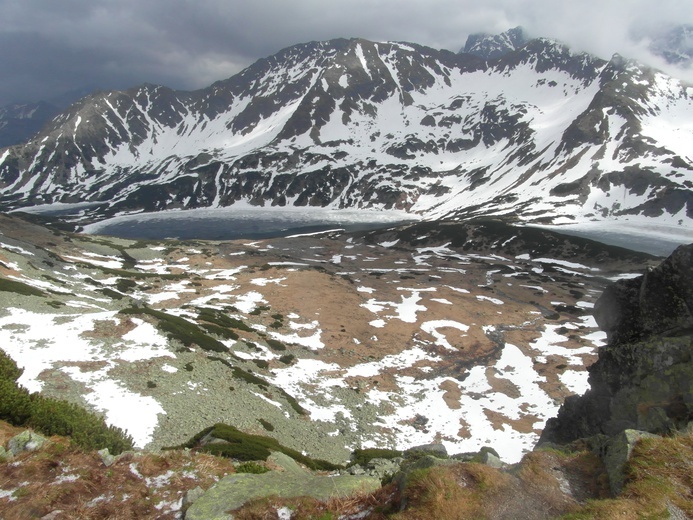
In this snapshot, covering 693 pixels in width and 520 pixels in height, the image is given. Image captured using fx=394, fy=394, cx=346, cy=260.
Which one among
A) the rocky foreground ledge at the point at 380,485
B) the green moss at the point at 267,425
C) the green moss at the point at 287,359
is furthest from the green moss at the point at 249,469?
the green moss at the point at 287,359

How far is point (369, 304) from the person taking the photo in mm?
71125

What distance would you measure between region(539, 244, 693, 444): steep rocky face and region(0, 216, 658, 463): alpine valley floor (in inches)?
593

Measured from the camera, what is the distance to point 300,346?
48.7 meters

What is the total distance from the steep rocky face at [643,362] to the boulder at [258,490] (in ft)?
31.7

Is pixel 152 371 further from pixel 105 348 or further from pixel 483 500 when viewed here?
pixel 483 500

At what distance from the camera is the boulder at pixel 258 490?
7520 millimetres

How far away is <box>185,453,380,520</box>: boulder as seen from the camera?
7520mm

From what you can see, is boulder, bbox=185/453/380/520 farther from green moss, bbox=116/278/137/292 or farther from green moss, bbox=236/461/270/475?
green moss, bbox=116/278/137/292

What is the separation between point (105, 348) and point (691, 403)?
3239 centimetres

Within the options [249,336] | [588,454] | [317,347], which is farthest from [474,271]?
[588,454]

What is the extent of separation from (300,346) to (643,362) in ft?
126

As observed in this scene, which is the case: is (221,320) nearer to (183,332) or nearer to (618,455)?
(183,332)

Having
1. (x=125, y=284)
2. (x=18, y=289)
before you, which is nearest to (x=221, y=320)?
(x=18, y=289)

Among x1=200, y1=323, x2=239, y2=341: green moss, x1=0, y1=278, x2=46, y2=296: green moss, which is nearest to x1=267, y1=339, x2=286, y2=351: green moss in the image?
x1=200, y1=323, x2=239, y2=341: green moss
